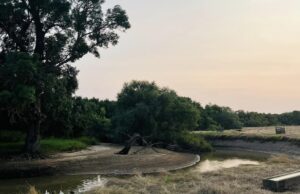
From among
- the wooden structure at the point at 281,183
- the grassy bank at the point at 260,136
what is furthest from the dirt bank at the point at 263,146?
the wooden structure at the point at 281,183

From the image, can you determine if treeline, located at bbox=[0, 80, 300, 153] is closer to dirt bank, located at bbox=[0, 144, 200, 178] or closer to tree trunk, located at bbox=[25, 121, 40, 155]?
tree trunk, located at bbox=[25, 121, 40, 155]

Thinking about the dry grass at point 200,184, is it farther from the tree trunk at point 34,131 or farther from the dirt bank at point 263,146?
the dirt bank at point 263,146

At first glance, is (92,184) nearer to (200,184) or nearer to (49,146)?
(200,184)

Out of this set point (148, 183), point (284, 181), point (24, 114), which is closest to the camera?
point (284, 181)

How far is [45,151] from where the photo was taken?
43.9 metres

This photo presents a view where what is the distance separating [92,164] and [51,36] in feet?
43.5

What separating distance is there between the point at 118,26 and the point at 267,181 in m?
27.6

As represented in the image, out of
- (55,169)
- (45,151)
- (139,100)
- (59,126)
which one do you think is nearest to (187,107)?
(139,100)

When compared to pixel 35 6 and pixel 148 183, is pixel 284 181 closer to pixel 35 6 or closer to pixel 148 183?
pixel 148 183

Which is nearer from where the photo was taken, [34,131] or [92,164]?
[92,164]

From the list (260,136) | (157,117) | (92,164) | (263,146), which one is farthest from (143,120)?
(92,164)

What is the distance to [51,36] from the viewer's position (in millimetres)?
45250

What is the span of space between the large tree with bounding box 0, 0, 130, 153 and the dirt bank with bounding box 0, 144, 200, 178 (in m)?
3.66

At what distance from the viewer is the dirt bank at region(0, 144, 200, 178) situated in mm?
36375
